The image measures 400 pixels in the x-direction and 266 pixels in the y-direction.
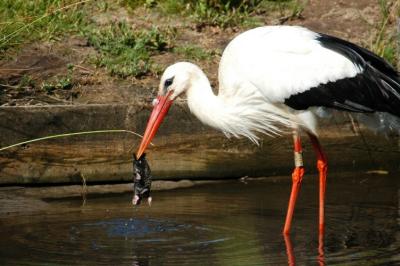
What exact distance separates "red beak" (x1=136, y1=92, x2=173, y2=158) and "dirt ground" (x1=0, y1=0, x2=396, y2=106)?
1.30 m

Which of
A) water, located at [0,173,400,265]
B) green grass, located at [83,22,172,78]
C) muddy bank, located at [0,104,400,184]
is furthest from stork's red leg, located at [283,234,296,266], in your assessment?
green grass, located at [83,22,172,78]

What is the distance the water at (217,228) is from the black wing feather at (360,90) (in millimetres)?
877

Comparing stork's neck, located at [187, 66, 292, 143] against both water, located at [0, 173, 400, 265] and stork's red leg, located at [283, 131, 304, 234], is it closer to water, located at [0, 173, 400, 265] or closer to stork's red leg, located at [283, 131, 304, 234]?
stork's red leg, located at [283, 131, 304, 234]

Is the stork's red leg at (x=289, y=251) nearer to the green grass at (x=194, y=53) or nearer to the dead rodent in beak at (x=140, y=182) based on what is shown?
the dead rodent in beak at (x=140, y=182)

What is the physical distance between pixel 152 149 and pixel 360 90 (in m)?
2.06

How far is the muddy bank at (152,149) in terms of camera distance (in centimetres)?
881

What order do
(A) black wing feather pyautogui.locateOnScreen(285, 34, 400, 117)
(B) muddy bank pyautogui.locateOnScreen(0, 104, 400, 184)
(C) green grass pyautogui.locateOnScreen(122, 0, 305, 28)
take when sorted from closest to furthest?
(A) black wing feather pyautogui.locateOnScreen(285, 34, 400, 117) → (B) muddy bank pyautogui.locateOnScreen(0, 104, 400, 184) → (C) green grass pyautogui.locateOnScreen(122, 0, 305, 28)

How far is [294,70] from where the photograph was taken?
25.6 feet

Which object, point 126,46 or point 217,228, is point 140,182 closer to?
point 217,228

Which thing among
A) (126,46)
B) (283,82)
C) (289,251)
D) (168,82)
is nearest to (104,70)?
(126,46)

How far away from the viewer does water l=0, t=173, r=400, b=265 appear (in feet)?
22.2

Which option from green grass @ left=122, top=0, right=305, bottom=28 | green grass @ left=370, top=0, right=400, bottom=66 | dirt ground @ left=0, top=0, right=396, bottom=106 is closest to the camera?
dirt ground @ left=0, top=0, right=396, bottom=106

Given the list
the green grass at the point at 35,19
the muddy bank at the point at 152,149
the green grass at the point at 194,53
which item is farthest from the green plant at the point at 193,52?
the muddy bank at the point at 152,149

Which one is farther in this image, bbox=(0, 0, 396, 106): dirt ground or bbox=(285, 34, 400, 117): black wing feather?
bbox=(0, 0, 396, 106): dirt ground
